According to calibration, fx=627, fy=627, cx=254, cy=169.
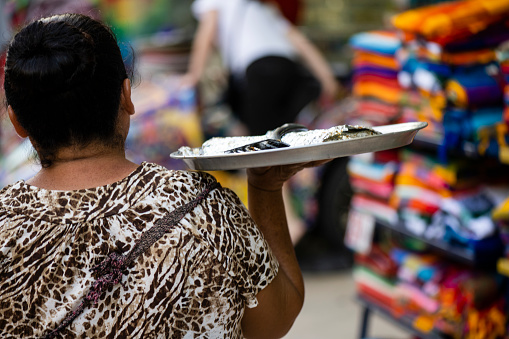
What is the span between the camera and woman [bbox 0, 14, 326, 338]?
117 centimetres

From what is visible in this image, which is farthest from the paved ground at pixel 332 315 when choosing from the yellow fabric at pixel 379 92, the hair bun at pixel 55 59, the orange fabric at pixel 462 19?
the hair bun at pixel 55 59

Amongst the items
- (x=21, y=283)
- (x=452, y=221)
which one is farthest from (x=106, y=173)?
(x=452, y=221)

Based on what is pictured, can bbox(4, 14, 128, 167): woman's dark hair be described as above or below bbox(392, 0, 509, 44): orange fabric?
above

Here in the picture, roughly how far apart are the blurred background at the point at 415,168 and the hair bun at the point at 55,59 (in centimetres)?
19

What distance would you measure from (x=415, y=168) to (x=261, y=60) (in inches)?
66.8

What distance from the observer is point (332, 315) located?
3846 millimetres

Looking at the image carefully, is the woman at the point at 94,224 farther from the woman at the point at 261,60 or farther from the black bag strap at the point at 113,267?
the woman at the point at 261,60

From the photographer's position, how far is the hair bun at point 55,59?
3.76 feet

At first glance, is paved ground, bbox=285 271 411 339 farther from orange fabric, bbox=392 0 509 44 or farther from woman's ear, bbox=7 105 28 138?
woman's ear, bbox=7 105 28 138

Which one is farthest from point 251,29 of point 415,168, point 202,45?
point 415,168

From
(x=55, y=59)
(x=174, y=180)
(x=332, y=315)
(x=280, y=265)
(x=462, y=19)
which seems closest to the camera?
(x=55, y=59)

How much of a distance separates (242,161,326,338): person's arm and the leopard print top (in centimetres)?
12

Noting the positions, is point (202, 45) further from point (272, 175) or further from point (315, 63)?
point (272, 175)

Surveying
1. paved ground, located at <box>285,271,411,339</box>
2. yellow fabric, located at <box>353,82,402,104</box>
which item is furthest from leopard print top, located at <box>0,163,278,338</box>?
paved ground, located at <box>285,271,411,339</box>
